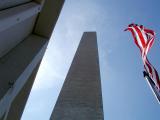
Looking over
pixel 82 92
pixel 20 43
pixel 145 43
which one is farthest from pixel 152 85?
pixel 82 92

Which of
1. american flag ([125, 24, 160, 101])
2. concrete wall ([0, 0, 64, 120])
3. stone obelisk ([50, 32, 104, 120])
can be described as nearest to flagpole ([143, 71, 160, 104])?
american flag ([125, 24, 160, 101])

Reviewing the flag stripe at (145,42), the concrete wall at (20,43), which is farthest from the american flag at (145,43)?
the concrete wall at (20,43)

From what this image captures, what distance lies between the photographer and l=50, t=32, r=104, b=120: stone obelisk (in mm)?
6484

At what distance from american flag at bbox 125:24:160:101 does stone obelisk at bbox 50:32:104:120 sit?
5.94ft

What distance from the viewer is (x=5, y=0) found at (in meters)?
1.75

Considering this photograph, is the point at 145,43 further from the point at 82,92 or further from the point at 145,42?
the point at 82,92

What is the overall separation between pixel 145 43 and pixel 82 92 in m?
2.65

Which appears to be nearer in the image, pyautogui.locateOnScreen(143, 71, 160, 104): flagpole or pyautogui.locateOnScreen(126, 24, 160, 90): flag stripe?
pyautogui.locateOnScreen(143, 71, 160, 104): flagpole

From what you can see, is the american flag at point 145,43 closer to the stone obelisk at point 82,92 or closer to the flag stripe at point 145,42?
the flag stripe at point 145,42

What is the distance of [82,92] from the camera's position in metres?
7.36

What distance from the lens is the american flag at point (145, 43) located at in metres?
4.42

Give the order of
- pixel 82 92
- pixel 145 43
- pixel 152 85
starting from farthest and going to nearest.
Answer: pixel 82 92, pixel 145 43, pixel 152 85

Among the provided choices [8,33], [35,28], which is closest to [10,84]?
[8,33]

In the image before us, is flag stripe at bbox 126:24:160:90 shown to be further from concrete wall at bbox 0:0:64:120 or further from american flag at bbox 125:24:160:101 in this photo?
concrete wall at bbox 0:0:64:120
